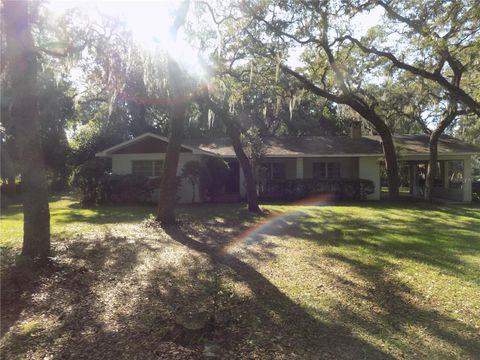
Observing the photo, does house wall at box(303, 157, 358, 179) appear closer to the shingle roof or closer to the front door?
the shingle roof

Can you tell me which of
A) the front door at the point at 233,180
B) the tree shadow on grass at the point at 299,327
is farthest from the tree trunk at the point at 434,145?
the tree shadow on grass at the point at 299,327

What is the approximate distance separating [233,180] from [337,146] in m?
6.50

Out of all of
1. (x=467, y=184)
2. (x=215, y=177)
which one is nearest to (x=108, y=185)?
(x=215, y=177)

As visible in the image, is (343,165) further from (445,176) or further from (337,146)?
(445,176)

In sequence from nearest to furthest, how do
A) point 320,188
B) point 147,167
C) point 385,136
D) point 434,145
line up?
A: point 385,136
point 434,145
point 147,167
point 320,188

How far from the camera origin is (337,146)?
22719mm

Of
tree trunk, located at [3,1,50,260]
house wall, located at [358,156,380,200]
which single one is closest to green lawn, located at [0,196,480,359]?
A: tree trunk, located at [3,1,50,260]

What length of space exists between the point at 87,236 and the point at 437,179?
71.2 ft

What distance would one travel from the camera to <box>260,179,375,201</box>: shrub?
21.0 metres

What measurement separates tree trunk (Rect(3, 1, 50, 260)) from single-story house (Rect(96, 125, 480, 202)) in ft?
42.4

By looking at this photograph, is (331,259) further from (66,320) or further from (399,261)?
(66,320)

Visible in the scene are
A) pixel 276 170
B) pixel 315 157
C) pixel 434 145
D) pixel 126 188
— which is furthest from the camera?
pixel 276 170

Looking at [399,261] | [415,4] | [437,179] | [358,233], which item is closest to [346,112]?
[437,179]

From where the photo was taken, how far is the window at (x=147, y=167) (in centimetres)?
2023
